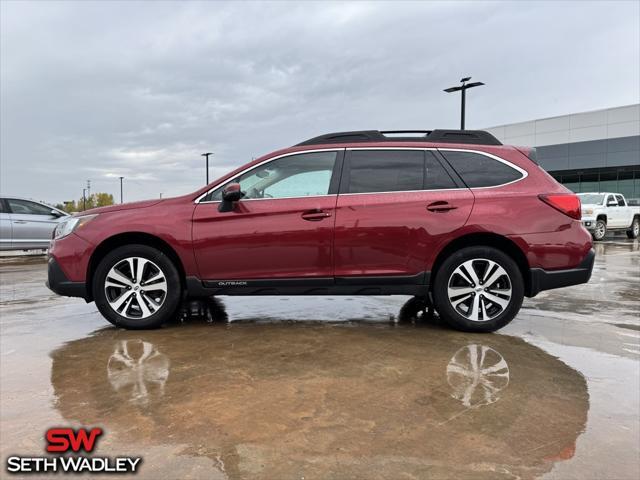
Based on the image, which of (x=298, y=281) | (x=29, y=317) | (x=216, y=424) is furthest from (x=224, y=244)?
(x=29, y=317)

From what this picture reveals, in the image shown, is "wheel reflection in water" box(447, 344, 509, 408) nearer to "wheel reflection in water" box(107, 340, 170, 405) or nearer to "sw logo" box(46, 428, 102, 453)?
"wheel reflection in water" box(107, 340, 170, 405)

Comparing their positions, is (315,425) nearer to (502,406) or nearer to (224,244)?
(502,406)

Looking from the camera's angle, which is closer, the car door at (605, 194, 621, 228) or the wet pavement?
the wet pavement

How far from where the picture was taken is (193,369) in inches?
130

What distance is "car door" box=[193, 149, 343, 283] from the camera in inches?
170

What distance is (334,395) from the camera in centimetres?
283

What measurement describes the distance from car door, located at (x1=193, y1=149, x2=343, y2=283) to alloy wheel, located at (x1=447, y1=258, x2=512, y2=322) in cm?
121

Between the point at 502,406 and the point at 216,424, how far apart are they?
65.1 inches

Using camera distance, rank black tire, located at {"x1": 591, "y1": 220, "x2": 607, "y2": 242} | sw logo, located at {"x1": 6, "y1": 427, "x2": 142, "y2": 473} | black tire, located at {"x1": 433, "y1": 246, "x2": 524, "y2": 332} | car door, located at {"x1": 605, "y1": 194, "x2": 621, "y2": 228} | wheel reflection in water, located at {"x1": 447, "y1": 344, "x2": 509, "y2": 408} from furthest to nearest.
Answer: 1. car door, located at {"x1": 605, "y1": 194, "x2": 621, "y2": 228}
2. black tire, located at {"x1": 591, "y1": 220, "x2": 607, "y2": 242}
3. black tire, located at {"x1": 433, "y1": 246, "x2": 524, "y2": 332}
4. wheel reflection in water, located at {"x1": 447, "y1": 344, "x2": 509, "y2": 408}
5. sw logo, located at {"x1": 6, "y1": 427, "x2": 142, "y2": 473}

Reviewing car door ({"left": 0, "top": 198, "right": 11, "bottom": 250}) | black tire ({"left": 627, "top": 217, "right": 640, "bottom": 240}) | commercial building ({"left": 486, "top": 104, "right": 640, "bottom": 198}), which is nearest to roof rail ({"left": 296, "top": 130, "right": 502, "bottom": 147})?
car door ({"left": 0, "top": 198, "right": 11, "bottom": 250})

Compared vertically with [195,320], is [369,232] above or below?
above

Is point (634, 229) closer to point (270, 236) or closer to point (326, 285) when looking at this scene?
point (326, 285)

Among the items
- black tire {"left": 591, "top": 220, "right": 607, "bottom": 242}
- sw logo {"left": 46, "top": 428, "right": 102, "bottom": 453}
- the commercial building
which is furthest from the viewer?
the commercial building

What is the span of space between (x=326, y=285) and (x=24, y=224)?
1053 cm
